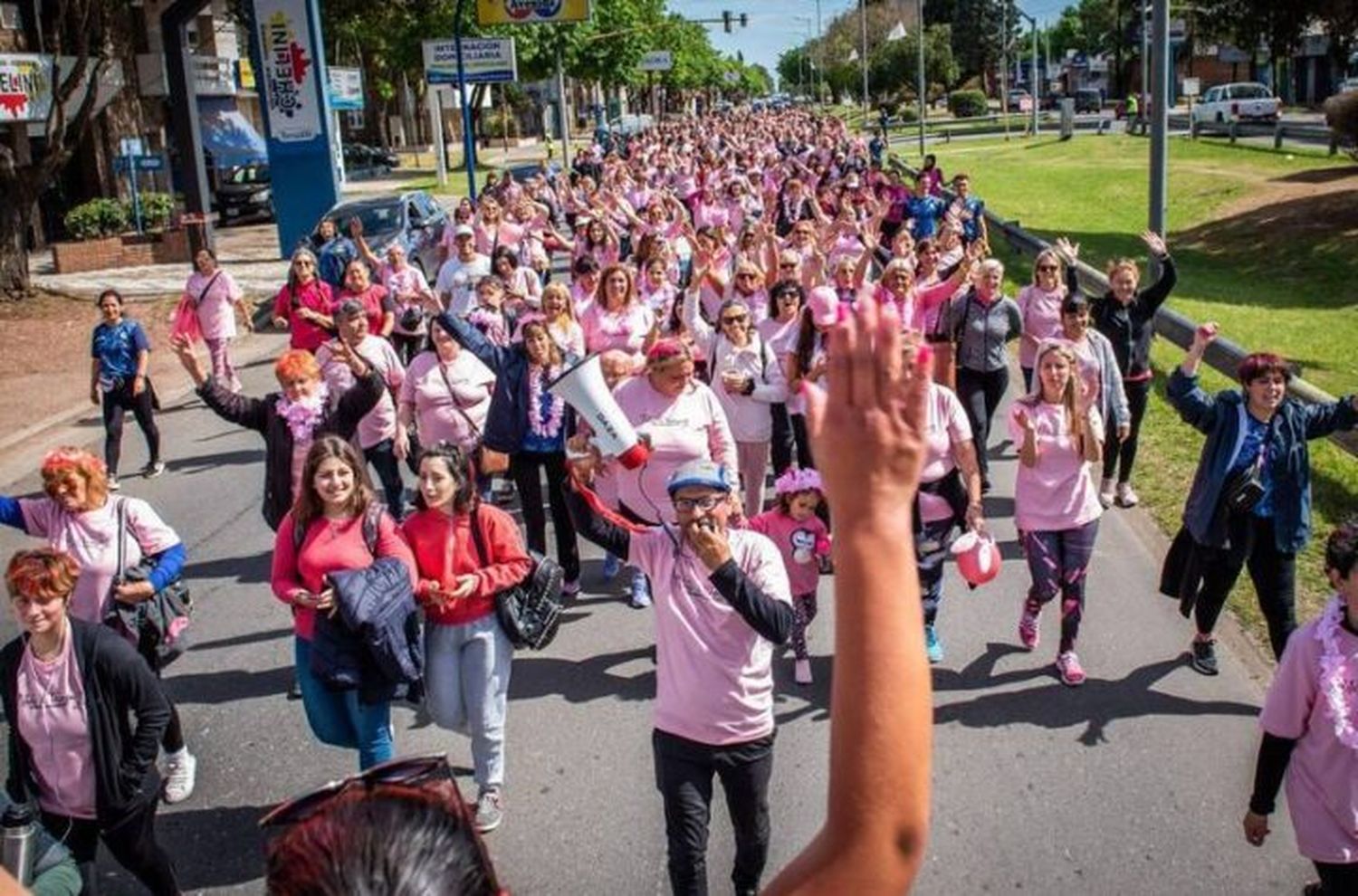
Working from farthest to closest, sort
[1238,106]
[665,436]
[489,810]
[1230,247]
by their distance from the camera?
[1238,106] → [1230,247] → [665,436] → [489,810]

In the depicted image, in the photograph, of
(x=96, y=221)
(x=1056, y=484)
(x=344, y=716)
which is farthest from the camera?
(x=96, y=221)

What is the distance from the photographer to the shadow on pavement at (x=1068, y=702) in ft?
19.3

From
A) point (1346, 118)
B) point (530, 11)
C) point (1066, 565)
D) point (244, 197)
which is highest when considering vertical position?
point (530, 11)

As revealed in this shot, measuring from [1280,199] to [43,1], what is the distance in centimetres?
2774

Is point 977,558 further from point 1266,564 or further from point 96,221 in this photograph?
point 96,221

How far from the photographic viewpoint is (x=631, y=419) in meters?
6.50

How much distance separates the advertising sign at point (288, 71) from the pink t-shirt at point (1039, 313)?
1934cm

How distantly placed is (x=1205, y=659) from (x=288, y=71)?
23030mm

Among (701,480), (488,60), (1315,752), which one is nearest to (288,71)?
(488,60)

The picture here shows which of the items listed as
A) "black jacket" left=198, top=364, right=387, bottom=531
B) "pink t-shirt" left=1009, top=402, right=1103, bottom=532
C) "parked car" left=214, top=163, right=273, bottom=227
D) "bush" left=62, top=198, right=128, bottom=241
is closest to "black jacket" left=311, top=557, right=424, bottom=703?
"black jacket" left=198, top=364, right=387, bottom=531

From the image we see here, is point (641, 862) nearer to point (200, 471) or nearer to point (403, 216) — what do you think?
point (200, 471)

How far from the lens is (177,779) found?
5562 mm

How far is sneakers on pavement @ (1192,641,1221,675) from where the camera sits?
20.6ft

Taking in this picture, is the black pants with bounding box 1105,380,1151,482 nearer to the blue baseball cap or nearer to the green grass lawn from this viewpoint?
the green grass lawn
